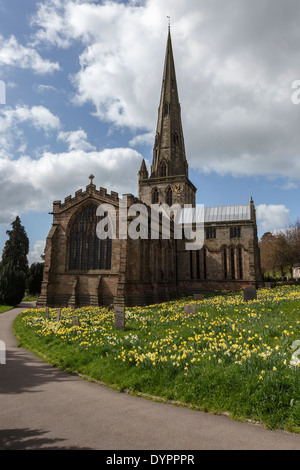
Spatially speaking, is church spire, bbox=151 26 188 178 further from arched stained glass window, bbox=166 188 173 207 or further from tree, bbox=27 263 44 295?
tree, bbox=27 263 44 295

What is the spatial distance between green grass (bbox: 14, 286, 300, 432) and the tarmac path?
1.10 feet

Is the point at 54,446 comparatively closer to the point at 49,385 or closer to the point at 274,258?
the point at 49,385

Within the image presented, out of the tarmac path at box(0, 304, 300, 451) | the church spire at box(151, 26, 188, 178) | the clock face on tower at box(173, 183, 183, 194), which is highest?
the church spire at box(151, 26, 188, 178)

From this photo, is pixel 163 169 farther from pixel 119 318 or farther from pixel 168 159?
pixel 119 318

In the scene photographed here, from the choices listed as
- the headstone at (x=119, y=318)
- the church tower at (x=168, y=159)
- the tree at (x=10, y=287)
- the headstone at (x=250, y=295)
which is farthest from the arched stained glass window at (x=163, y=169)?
the headstone at (x=119, y=318)

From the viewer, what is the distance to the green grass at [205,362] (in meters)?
5.16

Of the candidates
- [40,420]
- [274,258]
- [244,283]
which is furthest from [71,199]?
[274,258]

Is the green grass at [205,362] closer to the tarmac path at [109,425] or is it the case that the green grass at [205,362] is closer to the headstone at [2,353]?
the tarmac path at [109,425]

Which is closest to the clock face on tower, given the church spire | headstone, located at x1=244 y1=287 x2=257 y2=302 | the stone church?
the stone church

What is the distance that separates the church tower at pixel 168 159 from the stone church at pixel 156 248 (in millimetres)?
146

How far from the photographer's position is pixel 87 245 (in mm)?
25641

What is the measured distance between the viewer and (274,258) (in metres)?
45.4

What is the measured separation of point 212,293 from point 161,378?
27220 mm

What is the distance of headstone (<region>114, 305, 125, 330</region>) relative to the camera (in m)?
11.5
